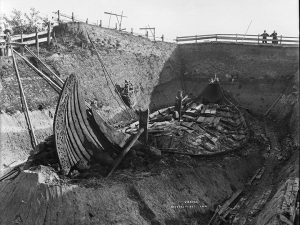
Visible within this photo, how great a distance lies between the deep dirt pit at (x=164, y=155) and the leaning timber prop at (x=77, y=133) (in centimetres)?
101

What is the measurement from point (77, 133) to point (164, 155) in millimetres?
4561

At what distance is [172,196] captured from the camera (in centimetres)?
1703

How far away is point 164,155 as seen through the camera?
19.5m

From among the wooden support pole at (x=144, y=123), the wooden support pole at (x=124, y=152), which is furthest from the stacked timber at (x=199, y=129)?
the wooden support pole at (x=124, y=152)

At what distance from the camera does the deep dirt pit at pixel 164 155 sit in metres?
14.7

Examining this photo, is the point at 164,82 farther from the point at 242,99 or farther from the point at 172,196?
the point at 172,196

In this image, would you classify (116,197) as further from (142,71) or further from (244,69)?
(244,69)

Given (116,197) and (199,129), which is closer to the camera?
(116,197)

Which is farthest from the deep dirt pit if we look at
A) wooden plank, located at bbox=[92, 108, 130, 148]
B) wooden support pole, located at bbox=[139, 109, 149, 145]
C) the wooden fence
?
wooden support pole, located at bbox=[139, 109, 149, 145]

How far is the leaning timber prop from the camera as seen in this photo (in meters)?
16.4

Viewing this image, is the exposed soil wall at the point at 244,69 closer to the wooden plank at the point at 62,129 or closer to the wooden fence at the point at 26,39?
the wooden fence at the point at 26,39

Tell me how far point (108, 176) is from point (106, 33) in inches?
859

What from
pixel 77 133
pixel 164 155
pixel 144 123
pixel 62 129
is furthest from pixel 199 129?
pixel 62 129

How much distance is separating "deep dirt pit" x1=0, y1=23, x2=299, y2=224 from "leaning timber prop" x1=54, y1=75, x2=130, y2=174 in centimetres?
101
